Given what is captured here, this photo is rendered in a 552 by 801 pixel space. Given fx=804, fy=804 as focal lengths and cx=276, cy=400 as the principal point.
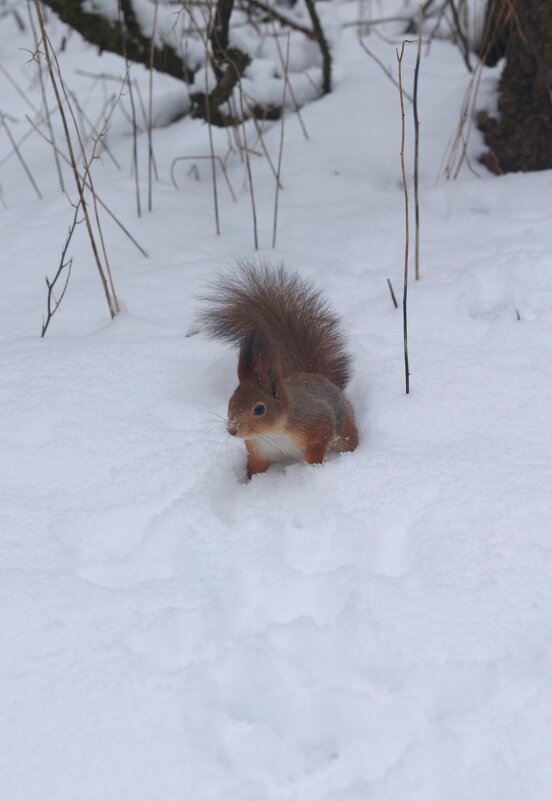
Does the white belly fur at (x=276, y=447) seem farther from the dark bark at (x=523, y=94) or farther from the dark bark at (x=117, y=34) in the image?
the dark bark at (x=117, y=34)

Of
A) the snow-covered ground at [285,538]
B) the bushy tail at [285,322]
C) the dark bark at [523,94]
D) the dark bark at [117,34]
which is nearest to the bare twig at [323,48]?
the dark bark at [117,34]

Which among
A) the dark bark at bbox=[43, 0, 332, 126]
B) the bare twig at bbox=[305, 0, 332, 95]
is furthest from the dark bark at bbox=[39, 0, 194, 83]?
the bare twig at bbox=[305, 0, 332, 95]

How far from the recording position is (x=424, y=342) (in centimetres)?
246

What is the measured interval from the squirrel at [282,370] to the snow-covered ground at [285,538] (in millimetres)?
81

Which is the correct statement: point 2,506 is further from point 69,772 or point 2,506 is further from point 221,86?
point 221,86

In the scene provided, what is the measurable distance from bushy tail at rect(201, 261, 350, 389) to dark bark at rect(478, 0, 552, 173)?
62.0 inches

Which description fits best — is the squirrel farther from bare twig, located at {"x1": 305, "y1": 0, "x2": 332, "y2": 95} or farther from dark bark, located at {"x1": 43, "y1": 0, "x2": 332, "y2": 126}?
bare twig, located at {"x1": 305, "y1": 0, "x2": 332, "y2": 95}

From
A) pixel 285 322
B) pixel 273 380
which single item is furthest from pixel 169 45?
pixel 273 380

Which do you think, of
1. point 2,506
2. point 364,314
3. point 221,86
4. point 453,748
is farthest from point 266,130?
point 453,748

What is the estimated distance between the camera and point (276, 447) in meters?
2.06

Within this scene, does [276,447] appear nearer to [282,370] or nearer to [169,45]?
[282,370]

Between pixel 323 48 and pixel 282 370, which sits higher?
pixel 323 48

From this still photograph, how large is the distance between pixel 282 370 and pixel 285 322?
0.93 ft

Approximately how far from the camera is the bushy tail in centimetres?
230
